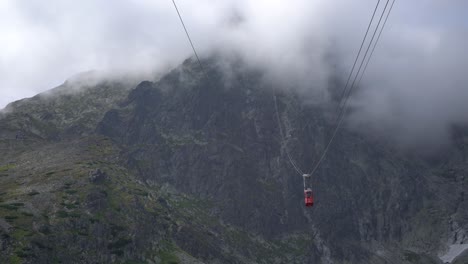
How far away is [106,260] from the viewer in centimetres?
19950

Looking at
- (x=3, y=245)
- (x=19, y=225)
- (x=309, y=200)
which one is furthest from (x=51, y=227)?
(x=309, y=200)

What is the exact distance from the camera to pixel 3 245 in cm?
17338

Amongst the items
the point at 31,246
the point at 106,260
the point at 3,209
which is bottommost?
the point at 106,260

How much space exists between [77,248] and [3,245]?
3050cm

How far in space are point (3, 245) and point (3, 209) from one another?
100 feet

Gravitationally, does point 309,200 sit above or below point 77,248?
above

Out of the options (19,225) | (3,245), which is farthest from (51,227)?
(3,245)

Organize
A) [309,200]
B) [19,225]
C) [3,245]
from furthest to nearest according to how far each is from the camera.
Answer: [19,225]
[3,245]
[309,200]

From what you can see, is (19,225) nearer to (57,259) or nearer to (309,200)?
(57,259)

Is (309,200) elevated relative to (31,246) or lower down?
elevated

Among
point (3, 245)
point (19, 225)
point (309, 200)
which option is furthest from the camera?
point (19, 225)

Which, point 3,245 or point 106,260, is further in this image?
point 106,260

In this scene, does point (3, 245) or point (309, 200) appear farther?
point (3, 245)

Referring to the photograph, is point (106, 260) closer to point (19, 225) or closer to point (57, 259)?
point (57, 259)
